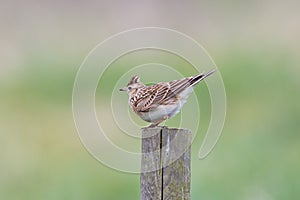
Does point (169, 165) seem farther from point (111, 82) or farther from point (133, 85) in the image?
point (111, 82)

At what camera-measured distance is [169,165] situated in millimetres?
4820

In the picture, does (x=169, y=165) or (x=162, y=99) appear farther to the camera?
(x=162, y=99)

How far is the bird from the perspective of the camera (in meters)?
5.35

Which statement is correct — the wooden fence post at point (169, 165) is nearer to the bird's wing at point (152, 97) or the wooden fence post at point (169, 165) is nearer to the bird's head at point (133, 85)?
the bird's wing at point (152, 97)

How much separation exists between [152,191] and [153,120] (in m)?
0.74

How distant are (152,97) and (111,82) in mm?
6072

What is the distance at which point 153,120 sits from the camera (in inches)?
216

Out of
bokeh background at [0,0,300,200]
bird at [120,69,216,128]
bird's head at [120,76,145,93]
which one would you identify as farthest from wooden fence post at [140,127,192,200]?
bokeh background at [0,0,300,200]

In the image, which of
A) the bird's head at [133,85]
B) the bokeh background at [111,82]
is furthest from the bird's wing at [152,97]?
the bokeh background at [111,82]

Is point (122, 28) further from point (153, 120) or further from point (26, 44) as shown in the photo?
point (153, 120)

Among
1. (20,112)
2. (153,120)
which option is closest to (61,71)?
(20,112)

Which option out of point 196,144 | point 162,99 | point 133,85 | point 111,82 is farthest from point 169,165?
point 111,82

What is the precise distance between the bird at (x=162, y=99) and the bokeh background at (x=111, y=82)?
2.52 meters

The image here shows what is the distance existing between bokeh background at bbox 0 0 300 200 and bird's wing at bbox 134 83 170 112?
2552 mm
